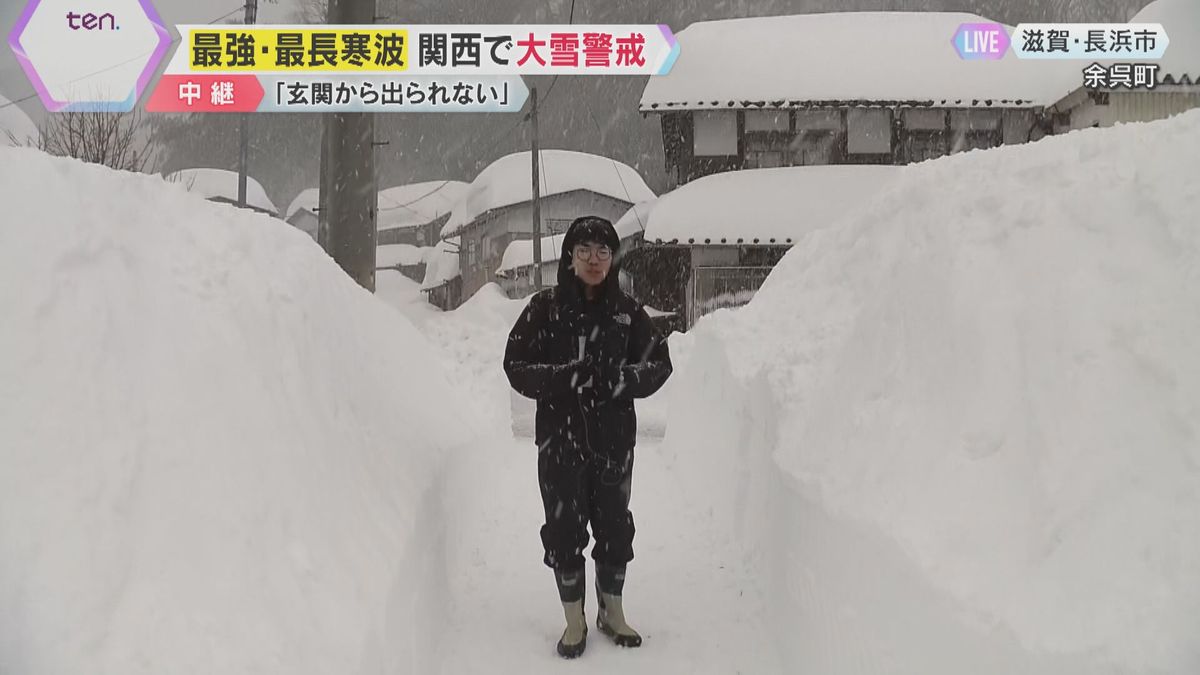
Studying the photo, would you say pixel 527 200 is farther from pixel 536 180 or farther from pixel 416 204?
pixel 416 204

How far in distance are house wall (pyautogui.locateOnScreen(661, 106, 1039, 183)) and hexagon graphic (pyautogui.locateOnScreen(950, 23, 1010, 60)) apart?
1716 millimetres

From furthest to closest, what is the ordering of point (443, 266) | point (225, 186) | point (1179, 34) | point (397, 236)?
point (397, 236) → point (443, 266) → point (225, 186) → point (1179, 34)

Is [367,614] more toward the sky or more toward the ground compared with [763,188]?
more toward the ground

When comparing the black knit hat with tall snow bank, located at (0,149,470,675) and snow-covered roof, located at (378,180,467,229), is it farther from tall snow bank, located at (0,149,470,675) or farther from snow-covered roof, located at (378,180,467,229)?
snow-covered roof, located at (378,180,467,229)

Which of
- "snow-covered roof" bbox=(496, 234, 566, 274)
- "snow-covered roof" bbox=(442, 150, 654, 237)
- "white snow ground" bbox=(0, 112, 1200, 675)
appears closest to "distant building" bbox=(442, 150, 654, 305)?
"snow-covered roof" bbox=(442, 150, 654, 237)

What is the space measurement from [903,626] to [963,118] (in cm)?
1822

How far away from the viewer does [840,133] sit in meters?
18.6

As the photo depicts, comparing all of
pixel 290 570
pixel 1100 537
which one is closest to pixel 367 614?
pixel 290 570

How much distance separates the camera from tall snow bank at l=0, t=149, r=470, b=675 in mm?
2051

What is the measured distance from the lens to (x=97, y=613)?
201cm

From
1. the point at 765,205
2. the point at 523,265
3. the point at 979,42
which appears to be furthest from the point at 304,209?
the point at 979,42

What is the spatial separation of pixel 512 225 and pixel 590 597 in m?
27.9

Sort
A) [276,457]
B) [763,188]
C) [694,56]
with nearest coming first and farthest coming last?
1. [276,457]
2. [763,188]
3. [694,56]

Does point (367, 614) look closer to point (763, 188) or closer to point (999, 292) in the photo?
point (999, 292)
